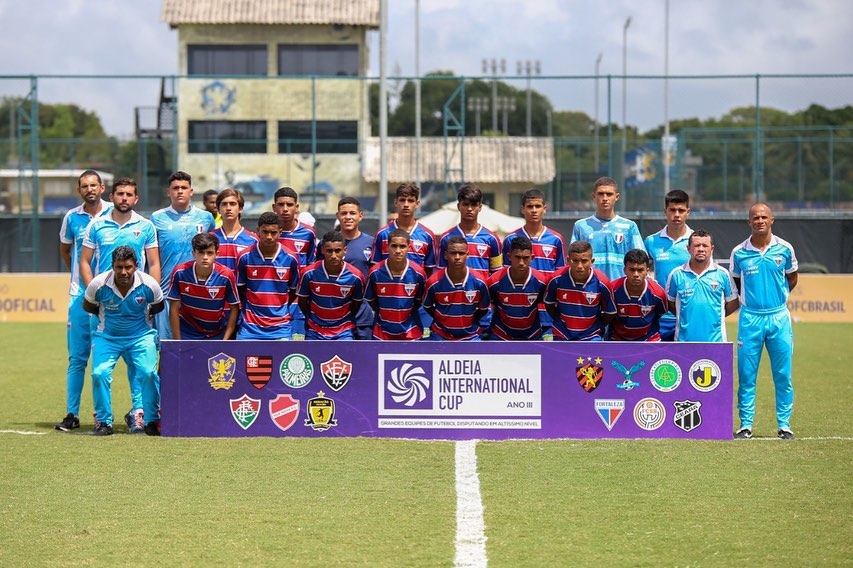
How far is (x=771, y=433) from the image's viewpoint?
995 centimetres

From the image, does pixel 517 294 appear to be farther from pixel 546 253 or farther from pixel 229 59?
pixel 229 59

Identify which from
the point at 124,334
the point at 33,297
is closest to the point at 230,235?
the point at 124,334

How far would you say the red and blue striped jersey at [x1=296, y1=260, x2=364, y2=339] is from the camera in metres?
9.69

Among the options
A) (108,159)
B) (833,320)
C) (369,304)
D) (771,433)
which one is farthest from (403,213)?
(108,159)

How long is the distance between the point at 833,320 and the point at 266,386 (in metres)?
16.5

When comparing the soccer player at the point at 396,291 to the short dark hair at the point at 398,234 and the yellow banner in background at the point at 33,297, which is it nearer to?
the short dark hair at the point at 398,234

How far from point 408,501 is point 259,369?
8.51 ft

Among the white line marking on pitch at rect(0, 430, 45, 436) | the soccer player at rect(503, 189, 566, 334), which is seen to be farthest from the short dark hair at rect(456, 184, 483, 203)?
the white line marking on pitch at rect(0, 430, 45, 436)

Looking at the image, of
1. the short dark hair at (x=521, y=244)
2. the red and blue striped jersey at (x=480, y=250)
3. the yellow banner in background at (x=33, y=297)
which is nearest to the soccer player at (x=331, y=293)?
the red and blue striped jersey at (x=480, y=250)

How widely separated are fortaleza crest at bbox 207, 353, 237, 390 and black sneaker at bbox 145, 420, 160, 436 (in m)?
0.73

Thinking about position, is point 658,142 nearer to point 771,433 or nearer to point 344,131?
point 344,131

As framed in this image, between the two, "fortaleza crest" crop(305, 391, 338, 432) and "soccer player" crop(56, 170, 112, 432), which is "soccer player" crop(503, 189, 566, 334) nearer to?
"fortaleza crest" crop(305, 391, 338, 432)

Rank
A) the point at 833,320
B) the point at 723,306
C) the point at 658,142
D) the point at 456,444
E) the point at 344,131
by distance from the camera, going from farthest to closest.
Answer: the point at 344,131 < the point at 658,142 < the point at 833,320 < the point at 723,306 < the point at 456,444

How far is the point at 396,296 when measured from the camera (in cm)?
966
